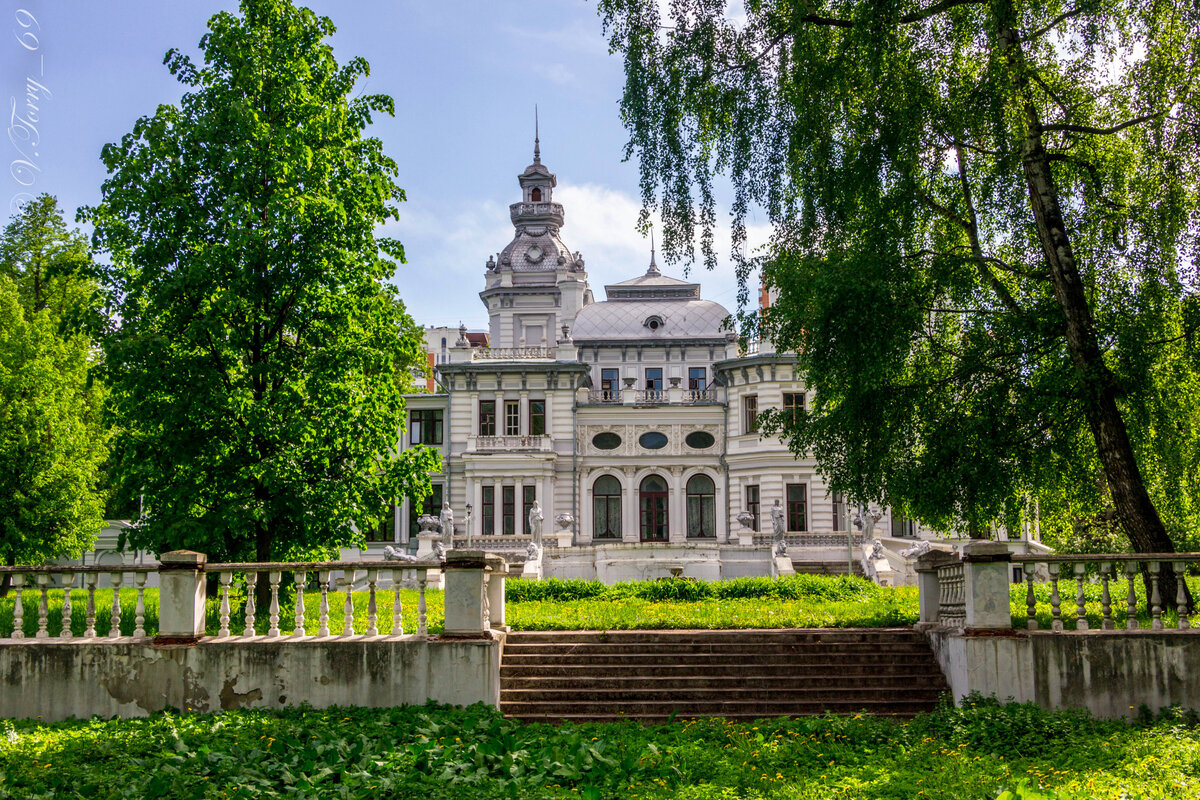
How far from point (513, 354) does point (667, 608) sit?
28.9 metres

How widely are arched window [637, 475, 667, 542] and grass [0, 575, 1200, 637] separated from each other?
758 inches

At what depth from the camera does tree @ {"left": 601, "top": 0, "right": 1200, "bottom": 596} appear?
14.2 metres

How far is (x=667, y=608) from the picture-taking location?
1995 centimetres

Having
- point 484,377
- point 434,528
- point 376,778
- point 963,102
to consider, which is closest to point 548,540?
point 434,528

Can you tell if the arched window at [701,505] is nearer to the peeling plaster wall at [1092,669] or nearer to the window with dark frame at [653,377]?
the window with dark frame at [653,377]

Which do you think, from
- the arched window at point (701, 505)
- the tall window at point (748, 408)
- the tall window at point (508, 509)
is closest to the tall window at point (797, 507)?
the tall window at point (748, 408)

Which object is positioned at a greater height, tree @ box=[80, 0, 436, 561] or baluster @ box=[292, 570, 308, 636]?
tree @ box=[80, 0, 436, 561]

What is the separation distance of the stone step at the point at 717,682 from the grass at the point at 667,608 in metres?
1.68

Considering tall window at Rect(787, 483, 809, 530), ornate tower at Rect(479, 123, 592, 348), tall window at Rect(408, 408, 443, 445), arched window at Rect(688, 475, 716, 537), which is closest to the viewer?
tall window at Rect(787, 483, 809, 530)

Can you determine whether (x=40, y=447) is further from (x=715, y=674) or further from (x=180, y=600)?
(x=715, y=674)

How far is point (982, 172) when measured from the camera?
16047 millimetres

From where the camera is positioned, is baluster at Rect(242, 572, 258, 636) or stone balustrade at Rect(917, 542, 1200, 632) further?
baluster at Rect(242, 572, 258, 636)

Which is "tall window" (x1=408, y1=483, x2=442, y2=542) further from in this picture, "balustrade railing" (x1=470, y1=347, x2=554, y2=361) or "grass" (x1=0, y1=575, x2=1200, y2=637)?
"grass" (x1=0, y1=575, x2=1200, y2=637)

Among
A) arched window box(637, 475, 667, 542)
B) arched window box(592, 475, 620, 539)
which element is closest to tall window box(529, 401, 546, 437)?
arched window box(592, 475, 620, 539)
